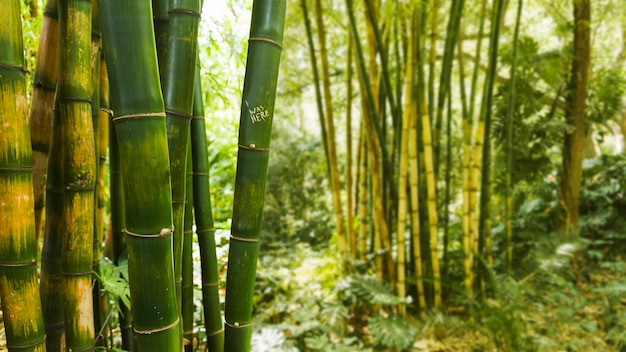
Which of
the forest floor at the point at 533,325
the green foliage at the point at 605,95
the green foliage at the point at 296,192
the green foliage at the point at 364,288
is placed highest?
the green foliage at the point at 605,95

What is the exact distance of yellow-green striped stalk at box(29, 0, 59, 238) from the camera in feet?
2.38

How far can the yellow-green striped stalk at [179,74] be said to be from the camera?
58 centimetres

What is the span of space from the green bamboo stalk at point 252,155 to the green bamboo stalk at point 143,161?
0.16m

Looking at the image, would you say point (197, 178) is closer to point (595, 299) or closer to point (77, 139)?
point (77, 139)

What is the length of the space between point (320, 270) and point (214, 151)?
0.96m

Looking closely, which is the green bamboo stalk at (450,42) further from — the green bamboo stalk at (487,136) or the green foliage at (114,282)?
the green foliage at (114,282)

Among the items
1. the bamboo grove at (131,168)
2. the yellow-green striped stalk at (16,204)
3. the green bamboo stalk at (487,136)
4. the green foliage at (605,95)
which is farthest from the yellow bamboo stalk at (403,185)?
the green foliage at (605,95)

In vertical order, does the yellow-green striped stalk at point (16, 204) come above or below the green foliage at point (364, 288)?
above

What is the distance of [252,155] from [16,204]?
32 centimetres

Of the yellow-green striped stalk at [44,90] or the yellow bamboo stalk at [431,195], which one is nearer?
the yellow-green striped stalk at [44,90]

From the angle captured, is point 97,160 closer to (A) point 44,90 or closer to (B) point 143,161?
(A) point 44,90

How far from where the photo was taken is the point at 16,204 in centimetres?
55

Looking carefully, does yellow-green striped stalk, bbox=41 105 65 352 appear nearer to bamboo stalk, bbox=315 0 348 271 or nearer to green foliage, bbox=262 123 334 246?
bamboo stalk, bbox=315 0 348 271

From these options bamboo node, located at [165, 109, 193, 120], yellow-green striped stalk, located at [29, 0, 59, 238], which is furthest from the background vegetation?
bamboo node, located at [165, 109, 193, 120]
